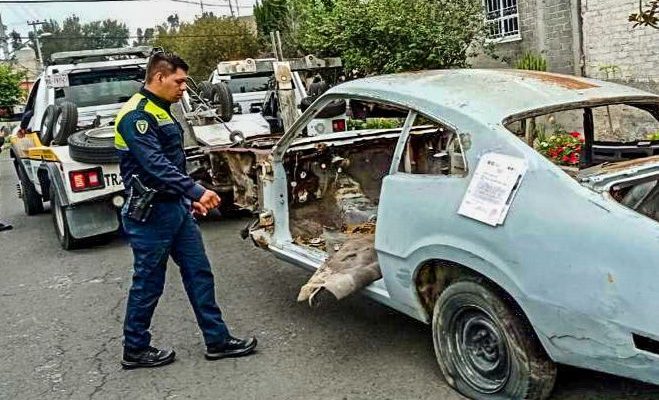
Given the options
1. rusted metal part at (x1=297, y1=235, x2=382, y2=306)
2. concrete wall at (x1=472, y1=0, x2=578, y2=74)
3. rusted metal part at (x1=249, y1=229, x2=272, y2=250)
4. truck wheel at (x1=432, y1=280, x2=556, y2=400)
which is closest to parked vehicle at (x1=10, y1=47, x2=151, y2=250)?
rusted metal part at (x1=249, y1=229, x2=272, y2=250)

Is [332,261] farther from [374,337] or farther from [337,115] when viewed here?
[337,115]

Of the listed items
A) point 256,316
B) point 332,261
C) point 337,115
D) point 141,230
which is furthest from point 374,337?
point 337,115

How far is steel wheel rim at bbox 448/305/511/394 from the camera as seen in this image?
11.0 feet

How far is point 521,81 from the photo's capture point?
3.88 m

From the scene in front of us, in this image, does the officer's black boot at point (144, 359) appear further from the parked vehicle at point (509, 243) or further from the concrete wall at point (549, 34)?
the concrete wall at point (549, 34)

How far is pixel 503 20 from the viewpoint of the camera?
13.8 metres

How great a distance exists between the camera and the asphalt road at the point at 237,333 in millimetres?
3838

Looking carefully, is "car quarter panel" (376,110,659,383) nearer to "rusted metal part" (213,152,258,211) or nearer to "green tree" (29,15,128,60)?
"rusted metal part" (213,152,258,211)

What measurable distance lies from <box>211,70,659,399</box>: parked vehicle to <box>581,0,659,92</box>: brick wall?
662cm

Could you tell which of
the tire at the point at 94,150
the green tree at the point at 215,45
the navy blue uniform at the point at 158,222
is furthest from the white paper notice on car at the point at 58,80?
the green tree at the point at 215,45

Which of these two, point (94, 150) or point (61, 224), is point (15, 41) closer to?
point (61, 224)

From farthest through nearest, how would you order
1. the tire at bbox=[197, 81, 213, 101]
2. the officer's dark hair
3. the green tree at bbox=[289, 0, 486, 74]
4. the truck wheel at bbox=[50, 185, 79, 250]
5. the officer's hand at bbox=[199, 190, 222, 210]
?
the green tree at bbox=[289, 0, 486, 74] < the tire at bbox=[197, 81, 213, 101] < the truck wheel at bbox=[50, 185, 79, 250] < the officer's dark hair < the officer's hand at bbox=[199, 190, 222, 210]

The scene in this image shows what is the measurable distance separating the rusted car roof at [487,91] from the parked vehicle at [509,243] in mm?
10


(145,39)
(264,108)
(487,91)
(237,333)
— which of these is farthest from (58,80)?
(145,39)
